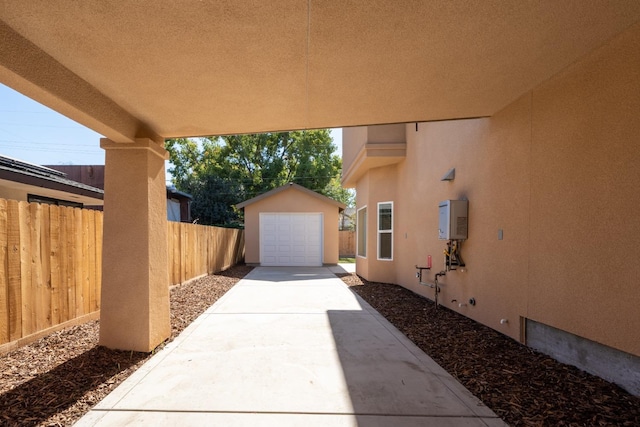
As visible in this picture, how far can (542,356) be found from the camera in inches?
158

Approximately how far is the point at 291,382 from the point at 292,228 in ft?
39.4

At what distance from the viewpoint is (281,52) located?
9.80ft

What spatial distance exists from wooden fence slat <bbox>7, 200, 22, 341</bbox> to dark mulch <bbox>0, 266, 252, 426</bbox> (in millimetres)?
299

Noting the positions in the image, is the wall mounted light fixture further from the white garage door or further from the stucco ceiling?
the white garage door

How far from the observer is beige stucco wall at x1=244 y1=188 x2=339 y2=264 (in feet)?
50.6

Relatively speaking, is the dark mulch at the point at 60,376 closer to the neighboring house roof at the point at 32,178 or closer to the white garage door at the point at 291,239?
the neighboring house roof at the point at 32,178

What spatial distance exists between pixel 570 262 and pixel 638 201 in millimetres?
934

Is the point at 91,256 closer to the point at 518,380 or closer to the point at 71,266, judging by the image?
the point at 71,266

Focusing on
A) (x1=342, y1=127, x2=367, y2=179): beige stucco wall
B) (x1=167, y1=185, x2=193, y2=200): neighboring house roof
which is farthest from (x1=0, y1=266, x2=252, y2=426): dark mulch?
(x1=167, y1=185, x2=193, y2=200): neighboring house roof

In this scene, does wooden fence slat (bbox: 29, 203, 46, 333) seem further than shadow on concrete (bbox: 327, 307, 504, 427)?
Yes

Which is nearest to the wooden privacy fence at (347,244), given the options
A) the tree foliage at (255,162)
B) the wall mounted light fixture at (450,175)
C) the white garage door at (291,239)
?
the white garage door at (291,239)

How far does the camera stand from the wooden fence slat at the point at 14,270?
149 inches

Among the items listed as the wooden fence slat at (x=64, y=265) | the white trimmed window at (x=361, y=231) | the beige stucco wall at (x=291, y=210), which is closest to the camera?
the wooden fence slat at (x=64, y=265)

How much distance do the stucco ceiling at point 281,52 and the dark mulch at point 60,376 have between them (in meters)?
2.64
